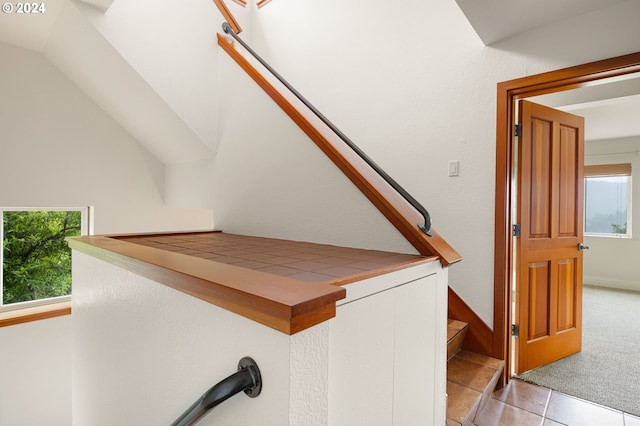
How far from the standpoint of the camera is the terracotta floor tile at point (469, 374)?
1.77 metres

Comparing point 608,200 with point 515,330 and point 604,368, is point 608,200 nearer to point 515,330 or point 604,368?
point 604,368

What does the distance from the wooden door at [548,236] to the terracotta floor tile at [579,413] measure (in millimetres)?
302

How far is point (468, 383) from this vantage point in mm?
1772

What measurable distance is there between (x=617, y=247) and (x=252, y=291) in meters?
6.05

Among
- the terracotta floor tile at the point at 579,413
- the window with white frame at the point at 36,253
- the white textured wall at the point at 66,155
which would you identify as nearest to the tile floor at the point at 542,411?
the terracotta floor tile at the point at 579,413

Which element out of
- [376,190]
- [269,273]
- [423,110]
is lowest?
[269,273]

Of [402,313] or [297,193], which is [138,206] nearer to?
[297,193]

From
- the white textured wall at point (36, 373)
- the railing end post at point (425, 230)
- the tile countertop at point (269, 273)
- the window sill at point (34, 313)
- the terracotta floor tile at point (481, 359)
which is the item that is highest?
the railing end post at point (425, 230)

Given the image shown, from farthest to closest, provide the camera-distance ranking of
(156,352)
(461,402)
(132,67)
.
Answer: (132,67) < (461,402) < (156,352)

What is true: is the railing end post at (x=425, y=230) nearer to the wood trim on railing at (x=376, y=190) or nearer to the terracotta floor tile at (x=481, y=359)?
the wood trim on railing at (x=376, y=190)

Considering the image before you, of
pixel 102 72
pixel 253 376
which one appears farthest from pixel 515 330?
pixel 102 72

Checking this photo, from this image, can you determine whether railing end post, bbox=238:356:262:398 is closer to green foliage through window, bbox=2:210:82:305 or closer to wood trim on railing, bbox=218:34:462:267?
wood trim on railing, bbox=218:34:462:267

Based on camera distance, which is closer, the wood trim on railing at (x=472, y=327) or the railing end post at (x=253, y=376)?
the railing end post at (x=253, y=376)

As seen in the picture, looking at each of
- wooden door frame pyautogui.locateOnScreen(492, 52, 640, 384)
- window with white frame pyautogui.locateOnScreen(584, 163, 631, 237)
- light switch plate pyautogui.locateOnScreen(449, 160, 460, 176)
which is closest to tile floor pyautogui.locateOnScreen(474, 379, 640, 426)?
wooden door frame pyautogui.locateOnScreen(492, 52, 640, 384)
